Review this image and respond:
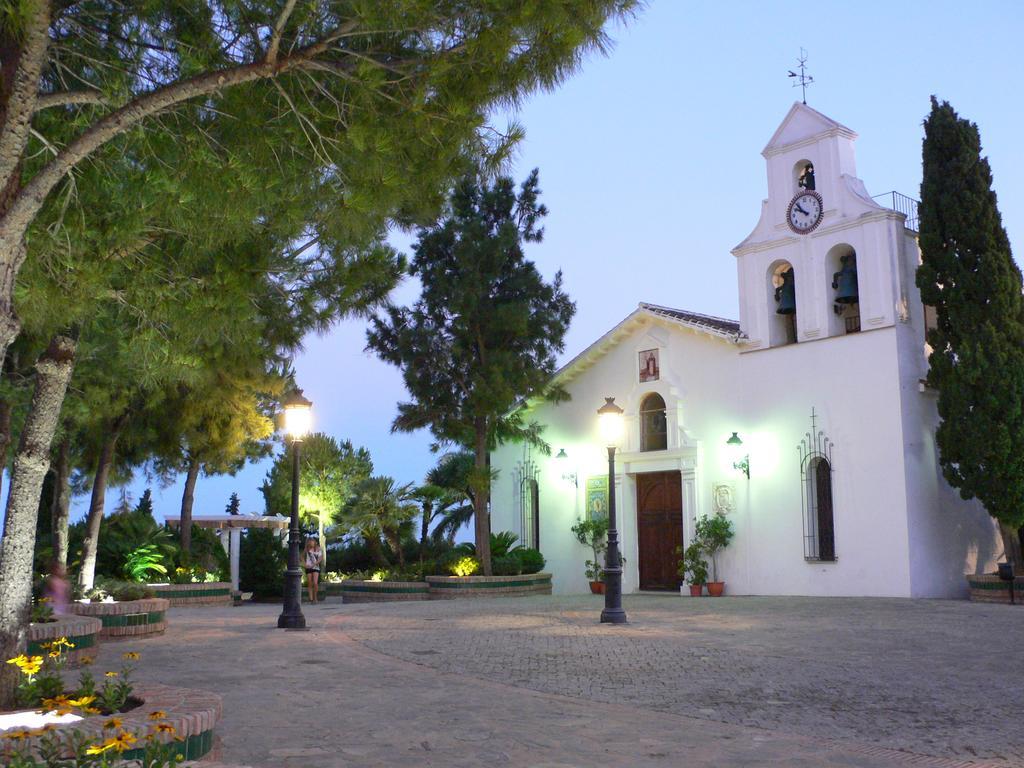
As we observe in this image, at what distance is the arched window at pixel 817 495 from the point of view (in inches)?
814

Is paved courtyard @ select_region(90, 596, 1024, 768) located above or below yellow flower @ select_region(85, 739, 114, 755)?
below

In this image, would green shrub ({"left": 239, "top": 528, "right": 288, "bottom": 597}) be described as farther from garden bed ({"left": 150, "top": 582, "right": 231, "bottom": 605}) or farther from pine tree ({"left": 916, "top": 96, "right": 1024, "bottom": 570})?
pine tree ({"left": 916, "top": 96, "right": 1024, "bottom": 570})

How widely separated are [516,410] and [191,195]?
762 inches

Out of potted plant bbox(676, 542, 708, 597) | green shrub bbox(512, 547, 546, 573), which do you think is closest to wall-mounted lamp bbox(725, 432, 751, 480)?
potted plant bbox(676, 542, 708, 597)

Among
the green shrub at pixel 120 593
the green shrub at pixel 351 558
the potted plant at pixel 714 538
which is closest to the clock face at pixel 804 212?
the potted plant at pixel 714 538

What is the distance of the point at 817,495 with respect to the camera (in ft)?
68.7

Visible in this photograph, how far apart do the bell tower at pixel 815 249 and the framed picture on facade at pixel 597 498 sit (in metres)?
5.25

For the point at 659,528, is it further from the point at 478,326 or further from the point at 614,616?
the point at 614,616

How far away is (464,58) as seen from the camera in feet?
19.7

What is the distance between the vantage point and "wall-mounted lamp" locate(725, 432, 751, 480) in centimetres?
2197

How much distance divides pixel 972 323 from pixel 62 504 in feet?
54.6

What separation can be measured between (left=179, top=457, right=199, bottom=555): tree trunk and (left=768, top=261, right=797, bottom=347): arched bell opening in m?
13.1

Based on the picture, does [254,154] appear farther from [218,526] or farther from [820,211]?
[218,526]

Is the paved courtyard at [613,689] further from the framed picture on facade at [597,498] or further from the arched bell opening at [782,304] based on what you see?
the framed picture on facade at [597,498]
